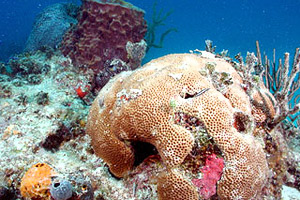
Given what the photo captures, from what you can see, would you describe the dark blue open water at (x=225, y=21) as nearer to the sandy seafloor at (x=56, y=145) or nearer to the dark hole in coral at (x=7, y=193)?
the sandy seafloor at (x=56, y=145)

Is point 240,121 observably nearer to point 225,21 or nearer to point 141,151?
point 141,151

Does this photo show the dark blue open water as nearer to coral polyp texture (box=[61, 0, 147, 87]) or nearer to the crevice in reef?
coral polyp texture (box=[61, 0, 147, 87])

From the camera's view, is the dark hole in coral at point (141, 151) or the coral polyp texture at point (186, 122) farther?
the dark hole in coral at point (141, 151)

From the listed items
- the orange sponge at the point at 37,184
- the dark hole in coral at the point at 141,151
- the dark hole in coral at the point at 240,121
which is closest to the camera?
the orange sponge at the point at 37,184

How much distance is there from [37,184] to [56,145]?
1.18 m

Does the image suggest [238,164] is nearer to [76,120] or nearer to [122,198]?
[122,198]

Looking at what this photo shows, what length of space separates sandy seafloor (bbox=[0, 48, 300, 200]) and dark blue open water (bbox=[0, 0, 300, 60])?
43981 mm

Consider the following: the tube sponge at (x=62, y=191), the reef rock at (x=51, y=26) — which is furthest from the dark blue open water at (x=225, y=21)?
the tube sponge at (x=62, y=191)

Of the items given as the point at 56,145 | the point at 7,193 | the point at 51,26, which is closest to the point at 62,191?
the point at 7,193

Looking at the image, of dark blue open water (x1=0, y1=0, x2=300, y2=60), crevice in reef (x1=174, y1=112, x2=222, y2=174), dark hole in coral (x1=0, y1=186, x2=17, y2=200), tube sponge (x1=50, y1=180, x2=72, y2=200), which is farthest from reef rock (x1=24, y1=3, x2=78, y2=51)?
dark blue open water (x1=0, y1=0, x2=300, y2=60)

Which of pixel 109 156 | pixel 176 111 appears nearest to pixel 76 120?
pixel 109 156

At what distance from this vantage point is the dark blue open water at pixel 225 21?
51406 millimetres

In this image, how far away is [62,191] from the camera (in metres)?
1.80

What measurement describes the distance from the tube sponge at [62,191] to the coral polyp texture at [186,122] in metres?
0.82
